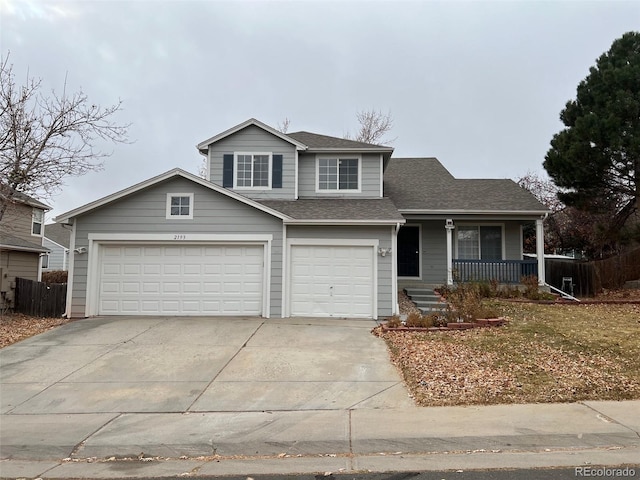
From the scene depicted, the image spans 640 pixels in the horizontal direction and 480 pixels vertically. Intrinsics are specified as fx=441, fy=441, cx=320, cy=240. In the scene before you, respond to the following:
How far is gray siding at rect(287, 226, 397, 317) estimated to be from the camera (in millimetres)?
12430

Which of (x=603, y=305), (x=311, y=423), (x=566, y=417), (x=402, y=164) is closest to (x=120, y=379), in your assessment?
(x=311, y=423)

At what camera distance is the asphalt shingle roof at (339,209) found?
12.6 m

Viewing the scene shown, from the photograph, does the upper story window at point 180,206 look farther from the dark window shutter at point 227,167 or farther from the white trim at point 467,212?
the white trim at point 467,212

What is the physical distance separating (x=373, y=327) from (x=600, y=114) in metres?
11.6

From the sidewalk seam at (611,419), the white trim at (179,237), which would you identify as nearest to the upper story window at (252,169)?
the white trim at (179,237)

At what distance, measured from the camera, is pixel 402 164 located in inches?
803

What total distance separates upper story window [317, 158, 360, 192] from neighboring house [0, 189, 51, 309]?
1064cm

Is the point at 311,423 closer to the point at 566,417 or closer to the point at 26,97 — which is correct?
the point at 566,417

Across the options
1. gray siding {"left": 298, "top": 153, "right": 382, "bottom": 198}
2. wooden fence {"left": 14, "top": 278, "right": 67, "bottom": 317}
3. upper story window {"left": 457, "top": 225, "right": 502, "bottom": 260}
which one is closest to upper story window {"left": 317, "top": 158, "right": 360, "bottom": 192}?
gray siding {"left": 298, "top": 153, "right": 382, "bottom": 198}

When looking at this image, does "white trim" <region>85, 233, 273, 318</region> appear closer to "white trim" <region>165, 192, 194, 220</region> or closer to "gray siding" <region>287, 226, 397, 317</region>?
"white trim" <region>165, 192, 194, 220</region>

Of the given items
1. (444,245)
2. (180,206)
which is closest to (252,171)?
(180,206)

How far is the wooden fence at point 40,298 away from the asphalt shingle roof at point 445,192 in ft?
37.2

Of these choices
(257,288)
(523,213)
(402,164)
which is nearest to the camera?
(257,288)

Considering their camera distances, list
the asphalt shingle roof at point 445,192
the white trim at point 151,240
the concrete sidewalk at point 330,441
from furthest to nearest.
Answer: the asphalt shingle roof at point 445,192 < the white trim at point 151,240 < the concrete sidewalk at point 330,441
